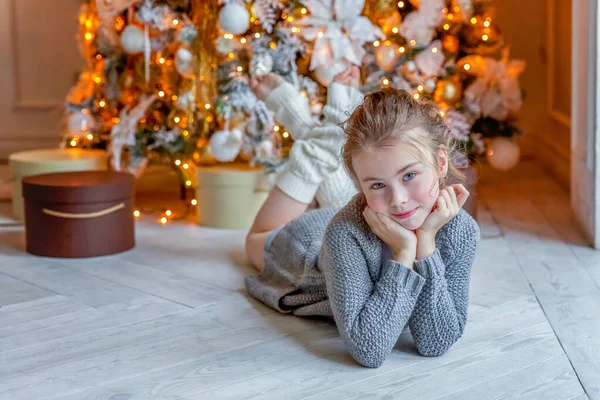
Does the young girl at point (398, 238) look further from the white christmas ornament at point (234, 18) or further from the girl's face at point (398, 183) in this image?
the white christmas ornament at point (234, 18)

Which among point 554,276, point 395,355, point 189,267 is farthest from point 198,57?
point 395,355

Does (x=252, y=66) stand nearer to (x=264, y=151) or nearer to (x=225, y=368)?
(x=264, y=151)

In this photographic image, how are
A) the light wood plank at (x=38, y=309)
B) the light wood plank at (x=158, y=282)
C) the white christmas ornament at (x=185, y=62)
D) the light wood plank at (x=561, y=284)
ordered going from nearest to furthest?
the light wood plank at (x=561, y=284)
the light wood plank at (x=38, y=309)
the light wood plank at (x=158, y=282)
the white christmas ornament at (x=185, y=62)

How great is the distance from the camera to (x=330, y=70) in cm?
299

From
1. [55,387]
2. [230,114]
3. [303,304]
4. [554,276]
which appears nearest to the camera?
[55,387]

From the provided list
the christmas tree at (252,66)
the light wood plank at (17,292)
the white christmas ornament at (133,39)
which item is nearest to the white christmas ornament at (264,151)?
the christmas tree at (252,66)

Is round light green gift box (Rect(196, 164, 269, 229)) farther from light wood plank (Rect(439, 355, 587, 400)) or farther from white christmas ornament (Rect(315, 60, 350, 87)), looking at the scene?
light wood plank (Rect(439, 355, 587, 400))

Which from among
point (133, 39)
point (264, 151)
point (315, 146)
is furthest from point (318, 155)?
point (133, 39)

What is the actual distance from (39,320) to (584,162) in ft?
5.60

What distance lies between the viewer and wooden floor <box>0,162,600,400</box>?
62.9 inches

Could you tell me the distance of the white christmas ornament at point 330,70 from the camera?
9.80ft

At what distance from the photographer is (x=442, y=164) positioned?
5.58ft

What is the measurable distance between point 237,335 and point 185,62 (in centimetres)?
138

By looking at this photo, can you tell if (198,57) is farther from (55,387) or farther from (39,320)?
(55,387)
